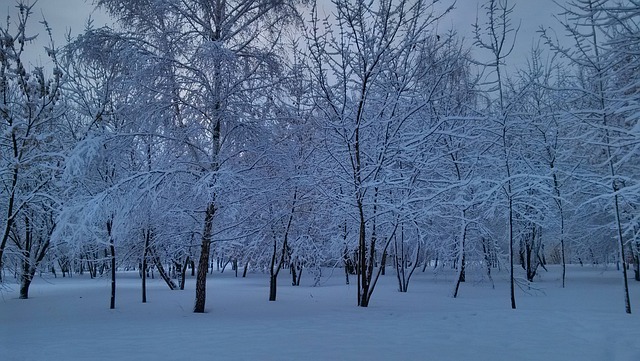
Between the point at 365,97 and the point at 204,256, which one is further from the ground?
the point at 365,97

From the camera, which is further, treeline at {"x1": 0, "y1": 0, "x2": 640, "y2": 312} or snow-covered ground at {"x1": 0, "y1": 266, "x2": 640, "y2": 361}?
treeline at {"x1": 0, "y1": 0, "x2": 640, "y2": 312}

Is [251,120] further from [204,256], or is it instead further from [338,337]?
[338,337]

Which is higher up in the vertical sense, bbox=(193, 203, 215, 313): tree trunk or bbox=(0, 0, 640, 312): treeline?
bbox=(0, 0, 640, 312): treeline

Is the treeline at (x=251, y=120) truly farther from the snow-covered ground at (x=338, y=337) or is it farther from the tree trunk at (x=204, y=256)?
the snow-covered ground at (x=338, y=337)

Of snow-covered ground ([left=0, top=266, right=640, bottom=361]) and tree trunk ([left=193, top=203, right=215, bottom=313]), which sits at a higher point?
tree trunk ([left=193, top=203, right=215, bottom=313])

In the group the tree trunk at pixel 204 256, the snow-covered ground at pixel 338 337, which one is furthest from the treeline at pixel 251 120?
the snow-covered ground at pixel 338 337

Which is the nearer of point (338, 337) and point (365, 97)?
point (338, 337)

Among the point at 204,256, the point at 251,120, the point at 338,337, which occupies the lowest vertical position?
the point at 338,337

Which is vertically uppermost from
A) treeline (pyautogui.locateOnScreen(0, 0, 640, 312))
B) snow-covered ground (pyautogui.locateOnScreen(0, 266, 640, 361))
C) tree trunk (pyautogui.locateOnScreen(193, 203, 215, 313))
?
treeline (pyautogui.locateOnScreen(0, 0, 640, 312))

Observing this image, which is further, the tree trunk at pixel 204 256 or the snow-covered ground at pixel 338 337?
the tree trunk at pixel 204 256

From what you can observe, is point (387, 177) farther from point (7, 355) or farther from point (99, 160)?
point (7, 355)

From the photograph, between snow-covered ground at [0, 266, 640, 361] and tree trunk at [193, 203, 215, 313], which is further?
tree trunk at [193, 203, 215, 313]

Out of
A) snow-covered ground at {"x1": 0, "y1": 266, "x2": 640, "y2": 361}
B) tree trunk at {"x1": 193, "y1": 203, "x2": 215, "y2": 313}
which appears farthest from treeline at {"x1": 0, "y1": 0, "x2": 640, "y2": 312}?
snow-covered ground at {"x1": 0, "y1": 266, "x2": 640, "y2": 361}

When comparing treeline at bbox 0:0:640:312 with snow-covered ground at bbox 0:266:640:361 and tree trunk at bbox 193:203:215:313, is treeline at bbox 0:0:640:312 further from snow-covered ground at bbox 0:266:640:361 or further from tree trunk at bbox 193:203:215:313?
snow-covered ground at bbox 0:266:640:361
